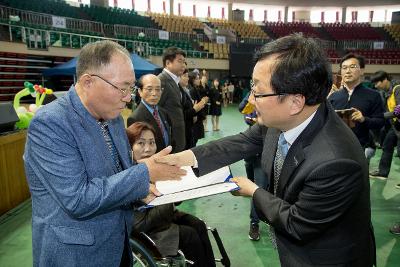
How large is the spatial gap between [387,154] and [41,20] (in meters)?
12.7

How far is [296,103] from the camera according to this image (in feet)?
3.64

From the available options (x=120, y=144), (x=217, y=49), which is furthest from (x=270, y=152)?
(x=217, y=49)

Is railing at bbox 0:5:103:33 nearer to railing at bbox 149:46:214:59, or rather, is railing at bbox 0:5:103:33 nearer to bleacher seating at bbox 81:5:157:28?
bleacher seating at bbox 81:5:157:28

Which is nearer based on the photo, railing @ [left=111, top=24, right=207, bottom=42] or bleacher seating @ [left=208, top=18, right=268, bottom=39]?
railing @ [left=111, top=24, right=207, bottom=42]

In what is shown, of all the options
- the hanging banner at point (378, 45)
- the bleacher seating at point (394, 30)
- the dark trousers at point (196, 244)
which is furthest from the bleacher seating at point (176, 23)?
the dark trousers at point (196, 244)

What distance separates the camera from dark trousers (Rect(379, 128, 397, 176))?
15.5 ft

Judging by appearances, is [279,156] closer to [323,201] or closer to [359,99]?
[323,201]

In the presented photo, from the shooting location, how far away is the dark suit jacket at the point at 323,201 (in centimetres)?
102

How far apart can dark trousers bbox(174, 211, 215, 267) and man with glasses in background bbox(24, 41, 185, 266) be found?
0.84m

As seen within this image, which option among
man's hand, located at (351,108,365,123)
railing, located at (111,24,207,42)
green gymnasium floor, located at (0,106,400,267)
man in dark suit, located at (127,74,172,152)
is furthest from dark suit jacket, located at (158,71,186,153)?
railing, located at (111,24,207,42)

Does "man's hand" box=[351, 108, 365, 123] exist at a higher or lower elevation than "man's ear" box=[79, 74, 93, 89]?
lower

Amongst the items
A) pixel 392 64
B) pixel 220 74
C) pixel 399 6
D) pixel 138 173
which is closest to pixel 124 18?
pixel 220 74

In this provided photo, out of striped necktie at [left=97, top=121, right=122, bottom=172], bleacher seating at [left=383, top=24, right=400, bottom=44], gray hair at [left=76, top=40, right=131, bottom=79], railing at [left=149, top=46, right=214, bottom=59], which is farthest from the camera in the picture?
bleacher seating at [left=383, top=24, right=400, bottom=44]

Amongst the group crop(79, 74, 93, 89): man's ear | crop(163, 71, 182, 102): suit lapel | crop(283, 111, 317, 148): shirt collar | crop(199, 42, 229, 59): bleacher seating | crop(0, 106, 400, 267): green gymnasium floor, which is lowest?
crop(0, 106, 400, 267): green gymnasium floor
